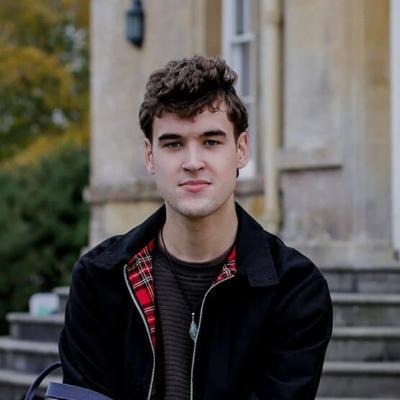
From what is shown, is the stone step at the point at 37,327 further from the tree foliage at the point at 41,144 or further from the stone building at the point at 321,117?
the tree foliage at the point at 41,144

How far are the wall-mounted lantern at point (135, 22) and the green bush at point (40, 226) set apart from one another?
4.13m

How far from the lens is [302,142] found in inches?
324

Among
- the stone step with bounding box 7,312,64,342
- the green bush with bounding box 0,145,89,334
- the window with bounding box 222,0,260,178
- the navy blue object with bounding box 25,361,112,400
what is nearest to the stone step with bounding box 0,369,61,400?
the stone step with bounding box 7,312,64,342

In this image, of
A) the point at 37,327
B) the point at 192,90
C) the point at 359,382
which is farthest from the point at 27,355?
the point at 192,90

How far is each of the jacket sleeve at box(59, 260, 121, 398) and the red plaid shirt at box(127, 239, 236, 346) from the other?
10cm

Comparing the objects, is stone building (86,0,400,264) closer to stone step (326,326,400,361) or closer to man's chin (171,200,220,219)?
stone step (326,326,400,361)

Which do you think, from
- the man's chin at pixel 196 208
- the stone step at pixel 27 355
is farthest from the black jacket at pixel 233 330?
the stone step at pixel 27 355

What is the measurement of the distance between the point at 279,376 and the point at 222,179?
57 centimetres

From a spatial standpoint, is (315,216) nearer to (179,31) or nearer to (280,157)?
(280,157)

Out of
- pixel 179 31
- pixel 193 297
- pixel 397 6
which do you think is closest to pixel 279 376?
pixel 193 297

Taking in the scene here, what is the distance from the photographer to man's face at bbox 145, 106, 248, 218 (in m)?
3.36

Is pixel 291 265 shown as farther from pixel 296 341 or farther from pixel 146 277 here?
pixel 146 277

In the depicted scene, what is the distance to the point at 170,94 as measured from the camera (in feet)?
11.0

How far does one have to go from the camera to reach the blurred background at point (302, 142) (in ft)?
24.3
